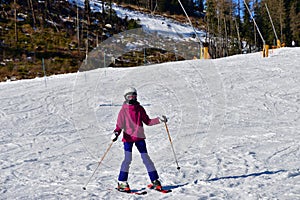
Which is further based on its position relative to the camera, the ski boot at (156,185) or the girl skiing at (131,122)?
the ski boot at (156,185)

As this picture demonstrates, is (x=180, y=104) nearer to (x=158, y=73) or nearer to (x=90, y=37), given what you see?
(x=158, y=73)

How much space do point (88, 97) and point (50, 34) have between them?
34397 mm

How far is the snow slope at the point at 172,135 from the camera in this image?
20.6 feet

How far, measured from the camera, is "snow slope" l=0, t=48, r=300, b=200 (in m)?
6.29

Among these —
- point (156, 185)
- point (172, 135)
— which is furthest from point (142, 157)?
point (172, 135)

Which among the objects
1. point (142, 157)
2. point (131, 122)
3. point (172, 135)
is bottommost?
point (172, 135)

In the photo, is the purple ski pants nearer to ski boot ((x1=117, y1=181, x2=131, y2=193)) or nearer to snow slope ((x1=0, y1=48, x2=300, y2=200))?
ski boot ((x1=117, y1=181, x2=131, y2=193))

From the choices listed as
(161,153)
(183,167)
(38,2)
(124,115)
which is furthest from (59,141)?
(38,2)

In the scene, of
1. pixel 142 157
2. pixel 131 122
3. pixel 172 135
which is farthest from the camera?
pixel 172 135

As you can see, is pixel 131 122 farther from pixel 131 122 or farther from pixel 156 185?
pixel 156 185

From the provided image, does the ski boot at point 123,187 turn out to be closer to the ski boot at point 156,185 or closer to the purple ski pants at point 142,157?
the purple ski pants at point 142,157

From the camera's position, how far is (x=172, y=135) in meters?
10.2

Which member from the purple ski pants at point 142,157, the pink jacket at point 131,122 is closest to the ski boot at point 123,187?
the purple ski pants at point 142,157

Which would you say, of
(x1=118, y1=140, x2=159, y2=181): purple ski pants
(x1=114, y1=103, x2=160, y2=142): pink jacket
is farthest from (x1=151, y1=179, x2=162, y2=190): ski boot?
(x1=114, y1=103, x2=160, y2=142): pink jacket
